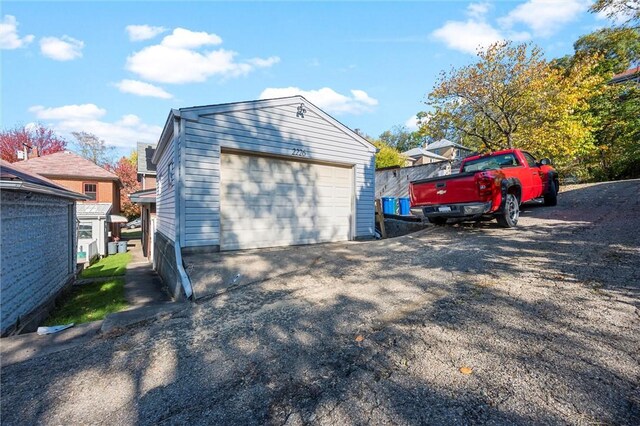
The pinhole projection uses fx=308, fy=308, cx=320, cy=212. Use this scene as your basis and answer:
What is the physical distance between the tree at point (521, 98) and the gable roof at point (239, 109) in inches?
424

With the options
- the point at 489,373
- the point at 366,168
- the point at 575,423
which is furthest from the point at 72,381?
the point at 366,168

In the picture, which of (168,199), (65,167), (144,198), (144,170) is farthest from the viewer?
(144,170)

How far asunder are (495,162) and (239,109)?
6.93 m

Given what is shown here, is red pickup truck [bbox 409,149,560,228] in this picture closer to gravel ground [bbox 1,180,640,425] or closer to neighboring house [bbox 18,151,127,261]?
gravel ground [bbox 1,180,640,425]

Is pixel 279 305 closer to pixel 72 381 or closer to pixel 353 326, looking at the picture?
pixel 353 326

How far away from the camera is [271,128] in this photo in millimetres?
7684

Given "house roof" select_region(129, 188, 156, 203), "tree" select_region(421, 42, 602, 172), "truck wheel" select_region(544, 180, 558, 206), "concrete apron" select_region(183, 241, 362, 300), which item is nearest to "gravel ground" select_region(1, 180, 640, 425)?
"concrete apron" select_region(183, 241, 362, 300)

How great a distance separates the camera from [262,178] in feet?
25.0

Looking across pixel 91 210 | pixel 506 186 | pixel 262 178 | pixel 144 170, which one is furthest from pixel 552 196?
pixel 144 170

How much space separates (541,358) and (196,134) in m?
6.72

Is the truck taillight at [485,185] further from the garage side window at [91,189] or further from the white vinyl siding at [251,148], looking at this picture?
the garage side window at [91,189]

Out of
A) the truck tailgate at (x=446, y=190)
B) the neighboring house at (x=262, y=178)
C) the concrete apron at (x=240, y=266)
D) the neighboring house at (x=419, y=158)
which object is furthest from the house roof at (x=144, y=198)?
the neighboring house at (x=419, y=158)

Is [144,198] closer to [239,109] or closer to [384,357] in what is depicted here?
[239,109]

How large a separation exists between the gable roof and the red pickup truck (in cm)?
253
